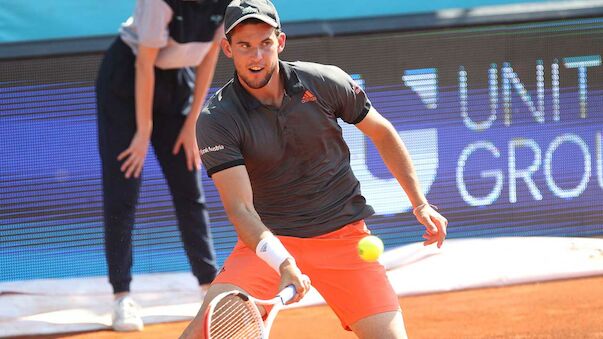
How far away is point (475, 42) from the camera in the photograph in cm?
697

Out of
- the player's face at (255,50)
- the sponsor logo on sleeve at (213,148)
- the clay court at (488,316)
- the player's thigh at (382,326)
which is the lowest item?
the clay court at (488,316)

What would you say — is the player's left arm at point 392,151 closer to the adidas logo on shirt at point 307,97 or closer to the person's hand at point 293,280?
the adidas logo on shirt at point 307,97

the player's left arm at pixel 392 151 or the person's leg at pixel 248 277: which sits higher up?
the player's left arm at pixel 392 151

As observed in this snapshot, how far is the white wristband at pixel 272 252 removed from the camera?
3578mm

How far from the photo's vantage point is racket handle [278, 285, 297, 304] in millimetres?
3449

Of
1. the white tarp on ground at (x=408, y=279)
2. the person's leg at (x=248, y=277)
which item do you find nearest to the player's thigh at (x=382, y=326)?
the person's leg at (x=248, y=277)

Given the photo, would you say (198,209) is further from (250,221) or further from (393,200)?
(250,221)

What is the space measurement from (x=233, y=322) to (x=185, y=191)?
262 centimetres

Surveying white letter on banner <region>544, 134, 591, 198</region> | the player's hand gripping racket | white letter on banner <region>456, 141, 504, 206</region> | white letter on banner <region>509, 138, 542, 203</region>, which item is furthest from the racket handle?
white letter on banner <region>544, 134, 591, 198</region>

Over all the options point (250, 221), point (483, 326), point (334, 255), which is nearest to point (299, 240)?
point (334, 255)

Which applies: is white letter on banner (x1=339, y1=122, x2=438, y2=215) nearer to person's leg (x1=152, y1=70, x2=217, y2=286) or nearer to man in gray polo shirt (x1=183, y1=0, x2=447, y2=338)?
person's leg (x1=152, y1=70, x2=217, y2=286)

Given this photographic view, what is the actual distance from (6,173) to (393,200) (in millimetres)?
2390

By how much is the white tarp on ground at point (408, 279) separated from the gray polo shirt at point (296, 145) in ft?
7.88

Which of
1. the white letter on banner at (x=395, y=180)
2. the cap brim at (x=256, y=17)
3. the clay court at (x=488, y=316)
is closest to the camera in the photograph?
the cap brim at (x=256, y=17)
